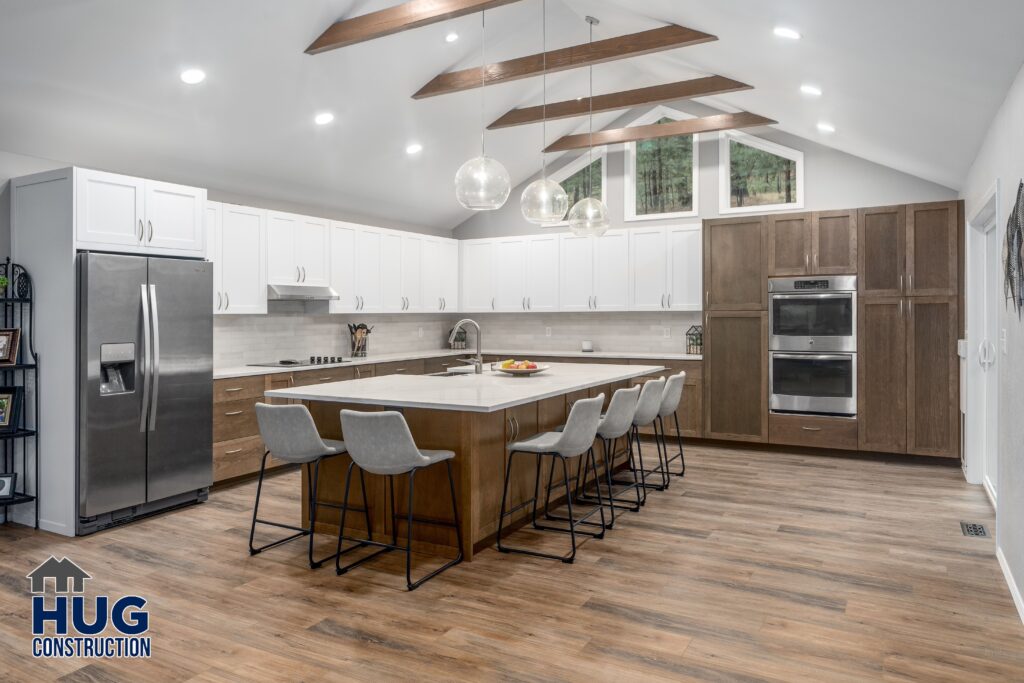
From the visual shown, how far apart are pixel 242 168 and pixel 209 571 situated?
3609 millimetres

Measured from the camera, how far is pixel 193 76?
4.66 meters

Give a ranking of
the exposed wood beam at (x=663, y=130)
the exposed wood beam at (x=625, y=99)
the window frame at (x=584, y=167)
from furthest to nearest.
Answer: the window frame at (x=584, y=167) → the exposed wood beam at (x=663, y=130) → the exposed wood beam at (x=625, y=99)

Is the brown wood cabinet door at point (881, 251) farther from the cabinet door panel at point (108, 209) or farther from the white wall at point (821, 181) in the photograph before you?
the cabinet door panel at point (108, 209)

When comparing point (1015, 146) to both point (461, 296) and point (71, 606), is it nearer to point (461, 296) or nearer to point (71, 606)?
point (71, 606)

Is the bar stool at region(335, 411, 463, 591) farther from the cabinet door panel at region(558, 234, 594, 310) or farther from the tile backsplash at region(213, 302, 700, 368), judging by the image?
the cabinet door panel at region(558, 234, 594, 310)

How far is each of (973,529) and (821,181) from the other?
3825 millimetres

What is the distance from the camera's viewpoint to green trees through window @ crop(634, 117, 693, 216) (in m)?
7.76

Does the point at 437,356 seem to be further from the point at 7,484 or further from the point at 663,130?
the point at 7,484

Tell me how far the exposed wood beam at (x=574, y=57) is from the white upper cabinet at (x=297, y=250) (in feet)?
5.18

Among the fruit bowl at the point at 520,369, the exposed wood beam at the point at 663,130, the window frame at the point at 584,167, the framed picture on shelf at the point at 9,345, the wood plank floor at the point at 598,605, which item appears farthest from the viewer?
the window frame at the point at 584,167

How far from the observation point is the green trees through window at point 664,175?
7.76 m

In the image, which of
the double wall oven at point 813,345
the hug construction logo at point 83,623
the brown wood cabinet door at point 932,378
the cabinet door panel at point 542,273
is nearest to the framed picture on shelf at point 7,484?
the hug construction logo at point 83,623

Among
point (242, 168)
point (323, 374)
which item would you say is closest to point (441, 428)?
point (323, 374)

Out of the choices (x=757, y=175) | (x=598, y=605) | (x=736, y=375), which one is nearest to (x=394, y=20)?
(x=598, y=605)
